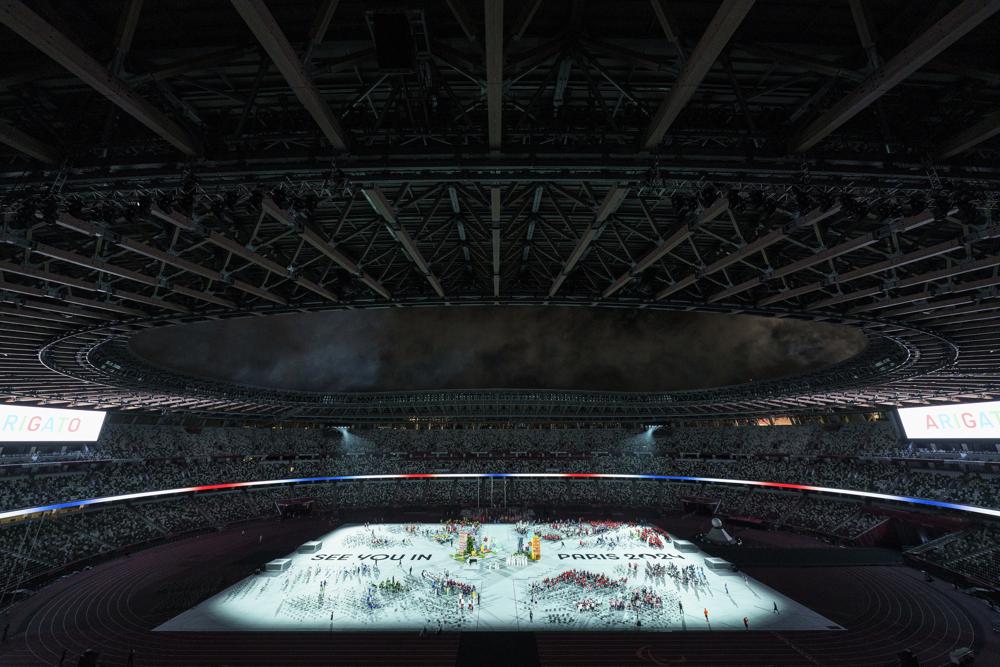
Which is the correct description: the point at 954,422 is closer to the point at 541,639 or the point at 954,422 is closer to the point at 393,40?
the point at 541,639

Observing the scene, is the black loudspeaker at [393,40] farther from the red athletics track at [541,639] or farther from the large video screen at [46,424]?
the large video screen at [46,424]

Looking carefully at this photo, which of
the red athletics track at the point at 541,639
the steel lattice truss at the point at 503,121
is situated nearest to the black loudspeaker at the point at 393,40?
the steel lattice truss at the point at 503,121

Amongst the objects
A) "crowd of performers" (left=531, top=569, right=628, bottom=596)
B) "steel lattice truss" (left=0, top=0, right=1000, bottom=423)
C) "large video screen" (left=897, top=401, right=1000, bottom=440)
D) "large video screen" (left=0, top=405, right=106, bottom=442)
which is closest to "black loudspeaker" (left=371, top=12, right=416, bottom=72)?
"steel lattice truss" (left=0, top=0, right=1000, bottom=423)

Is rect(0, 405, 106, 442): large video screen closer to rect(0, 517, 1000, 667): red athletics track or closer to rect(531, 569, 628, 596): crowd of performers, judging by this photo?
rect(0, 517, 1000, 667): red athletics track

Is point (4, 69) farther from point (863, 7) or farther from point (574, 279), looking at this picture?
point (574, 279)

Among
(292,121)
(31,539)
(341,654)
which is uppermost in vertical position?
(292,121)

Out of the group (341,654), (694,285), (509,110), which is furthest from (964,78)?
(341,654)

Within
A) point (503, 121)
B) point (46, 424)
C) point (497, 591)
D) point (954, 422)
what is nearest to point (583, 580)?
point (497, 591)
